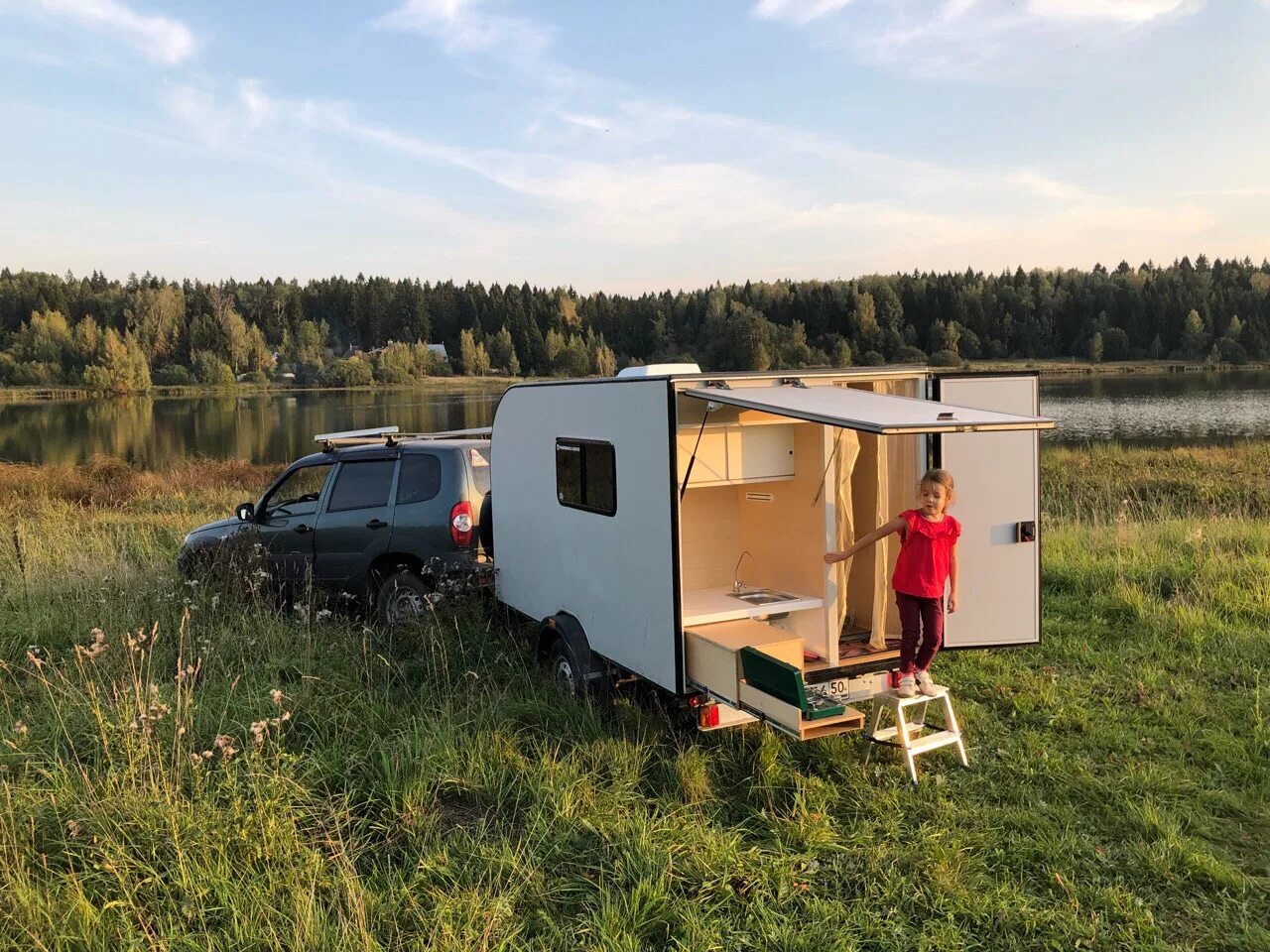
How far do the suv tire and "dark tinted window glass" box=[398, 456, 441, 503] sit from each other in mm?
661

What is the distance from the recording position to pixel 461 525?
755cm

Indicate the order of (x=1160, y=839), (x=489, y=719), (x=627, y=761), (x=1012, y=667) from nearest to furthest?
(x=1160, y=839), (x=627, y=761), (x=489, y=719), (x=1012, y=667)

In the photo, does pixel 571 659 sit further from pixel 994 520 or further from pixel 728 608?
pixel 994 520

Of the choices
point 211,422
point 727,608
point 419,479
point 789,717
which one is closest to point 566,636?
point 727,608

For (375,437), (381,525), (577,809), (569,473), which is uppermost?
(375,437)

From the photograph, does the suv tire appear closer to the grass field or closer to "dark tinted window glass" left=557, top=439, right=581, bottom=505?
the grass field

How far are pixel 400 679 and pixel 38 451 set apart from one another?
3711cm

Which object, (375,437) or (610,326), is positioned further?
(610,326)

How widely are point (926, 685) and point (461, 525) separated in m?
4.07

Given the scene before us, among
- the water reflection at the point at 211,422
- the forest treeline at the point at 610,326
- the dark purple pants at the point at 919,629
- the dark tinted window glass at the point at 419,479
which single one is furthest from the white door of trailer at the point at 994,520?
the forest treeline at the point at 610,326

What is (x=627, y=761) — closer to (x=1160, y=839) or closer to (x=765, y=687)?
(x=765, y=687)

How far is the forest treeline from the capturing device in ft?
252

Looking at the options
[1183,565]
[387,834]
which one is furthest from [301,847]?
[1183,565]

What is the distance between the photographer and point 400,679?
6.10m
